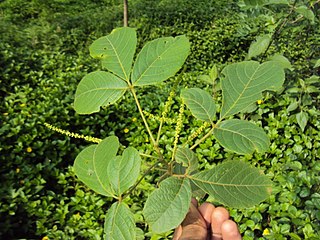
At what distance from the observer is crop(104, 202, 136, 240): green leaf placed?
0.49 metres

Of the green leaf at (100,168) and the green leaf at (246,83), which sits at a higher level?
the green leaf at (246,83)

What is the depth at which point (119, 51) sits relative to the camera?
655 millimetres

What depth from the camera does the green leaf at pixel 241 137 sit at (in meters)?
0.55

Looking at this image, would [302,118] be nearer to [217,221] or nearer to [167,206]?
[217,221]

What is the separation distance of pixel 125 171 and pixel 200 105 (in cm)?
17

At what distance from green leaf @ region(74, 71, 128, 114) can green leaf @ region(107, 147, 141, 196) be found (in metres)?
0.14

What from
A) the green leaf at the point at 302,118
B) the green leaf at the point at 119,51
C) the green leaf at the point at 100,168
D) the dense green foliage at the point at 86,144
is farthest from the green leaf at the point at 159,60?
the green leaf at the point at 302,118

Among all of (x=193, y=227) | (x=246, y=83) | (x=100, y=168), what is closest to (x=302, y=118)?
(x=193, y=227)

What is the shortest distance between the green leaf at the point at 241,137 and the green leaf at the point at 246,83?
2 centimetres

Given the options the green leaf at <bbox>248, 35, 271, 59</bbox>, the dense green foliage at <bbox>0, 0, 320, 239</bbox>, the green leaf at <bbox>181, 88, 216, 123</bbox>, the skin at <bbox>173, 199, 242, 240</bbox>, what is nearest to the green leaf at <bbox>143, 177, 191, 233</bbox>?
the green leaf at <bbox>181, 88, 216, 123</bbox>

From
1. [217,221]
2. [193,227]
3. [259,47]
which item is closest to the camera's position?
[193,227]

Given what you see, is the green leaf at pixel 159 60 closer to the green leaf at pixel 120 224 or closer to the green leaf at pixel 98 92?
the green leaf at pixel 98 92

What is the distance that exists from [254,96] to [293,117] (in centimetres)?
191

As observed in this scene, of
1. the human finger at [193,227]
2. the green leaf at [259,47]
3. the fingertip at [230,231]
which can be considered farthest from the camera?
the green leaf at [259,47]
